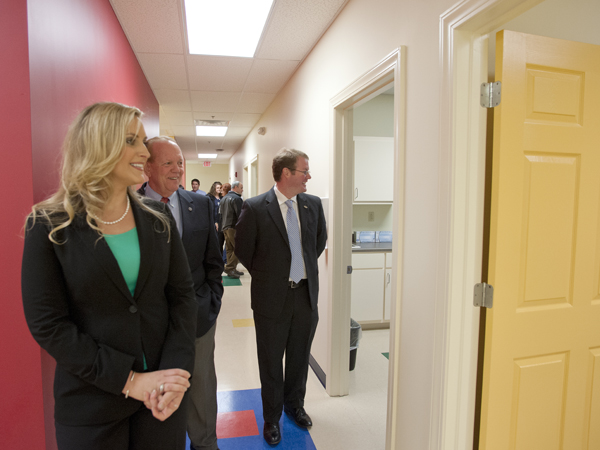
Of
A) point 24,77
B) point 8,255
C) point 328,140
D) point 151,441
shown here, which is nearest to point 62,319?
point 151,441

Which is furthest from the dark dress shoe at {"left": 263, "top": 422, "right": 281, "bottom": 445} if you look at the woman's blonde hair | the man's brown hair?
the woman's blonde hair

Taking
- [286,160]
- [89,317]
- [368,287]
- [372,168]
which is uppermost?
[372,168]

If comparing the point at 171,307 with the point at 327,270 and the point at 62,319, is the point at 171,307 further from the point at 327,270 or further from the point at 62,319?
the point at 327,270

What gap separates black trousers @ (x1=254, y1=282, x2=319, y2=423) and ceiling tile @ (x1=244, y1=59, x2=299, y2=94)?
8.55ft

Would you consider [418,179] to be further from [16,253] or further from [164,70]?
[164,70]

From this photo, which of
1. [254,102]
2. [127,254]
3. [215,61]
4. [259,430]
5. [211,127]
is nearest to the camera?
[127,254]

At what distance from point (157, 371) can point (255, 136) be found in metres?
6.52

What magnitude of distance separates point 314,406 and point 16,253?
206cm

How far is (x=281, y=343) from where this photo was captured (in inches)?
91.9

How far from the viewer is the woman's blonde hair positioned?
1.13 m

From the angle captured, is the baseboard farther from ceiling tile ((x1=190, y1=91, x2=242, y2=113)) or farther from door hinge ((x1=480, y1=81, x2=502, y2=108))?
ceiling tile ((x1=190, y1=91, x2=242, y2=113))

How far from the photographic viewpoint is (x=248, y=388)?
2.99 metres

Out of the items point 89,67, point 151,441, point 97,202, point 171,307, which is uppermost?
point 89,67

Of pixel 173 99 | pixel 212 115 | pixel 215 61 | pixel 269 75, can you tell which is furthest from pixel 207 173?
pixel 215 61
